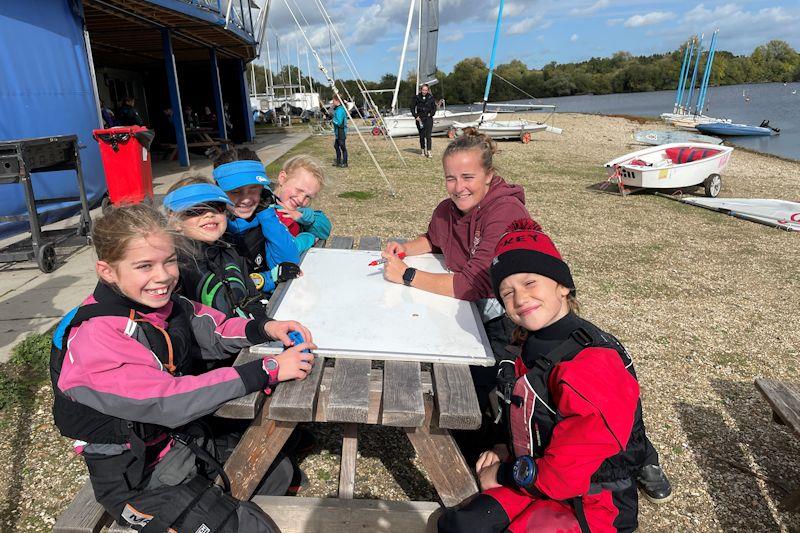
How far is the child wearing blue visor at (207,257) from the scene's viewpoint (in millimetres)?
2494

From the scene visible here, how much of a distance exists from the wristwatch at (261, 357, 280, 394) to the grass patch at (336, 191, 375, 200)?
8.33 metres

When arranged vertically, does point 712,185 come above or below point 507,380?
below

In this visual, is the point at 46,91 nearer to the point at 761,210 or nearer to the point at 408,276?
the point at 408,276

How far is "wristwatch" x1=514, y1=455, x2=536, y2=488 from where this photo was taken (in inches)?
65.6

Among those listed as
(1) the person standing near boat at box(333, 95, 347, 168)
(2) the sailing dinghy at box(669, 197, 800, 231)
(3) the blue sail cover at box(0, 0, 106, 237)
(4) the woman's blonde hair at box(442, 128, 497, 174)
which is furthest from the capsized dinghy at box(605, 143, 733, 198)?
(3) the blue sail cover at box(0, 0, 106, 237)

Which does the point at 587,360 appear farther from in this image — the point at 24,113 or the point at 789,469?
the point at 24,113

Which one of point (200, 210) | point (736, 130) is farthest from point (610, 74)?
point (200, 210)

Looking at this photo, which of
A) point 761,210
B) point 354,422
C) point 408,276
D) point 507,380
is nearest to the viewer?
point 354,422

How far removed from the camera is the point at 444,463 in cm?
194

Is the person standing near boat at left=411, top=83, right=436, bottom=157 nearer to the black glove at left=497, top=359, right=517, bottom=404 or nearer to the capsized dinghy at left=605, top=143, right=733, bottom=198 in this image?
the capsized dinghy at left=605, top=143, right=733, bottom=198

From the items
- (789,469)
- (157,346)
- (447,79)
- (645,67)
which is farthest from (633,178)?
(645,67)

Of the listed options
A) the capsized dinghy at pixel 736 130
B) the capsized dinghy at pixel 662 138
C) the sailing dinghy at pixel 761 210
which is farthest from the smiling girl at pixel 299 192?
the capsized dinghy at pixel 736 130

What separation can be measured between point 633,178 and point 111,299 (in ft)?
34.2

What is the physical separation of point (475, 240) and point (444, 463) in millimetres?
1324
